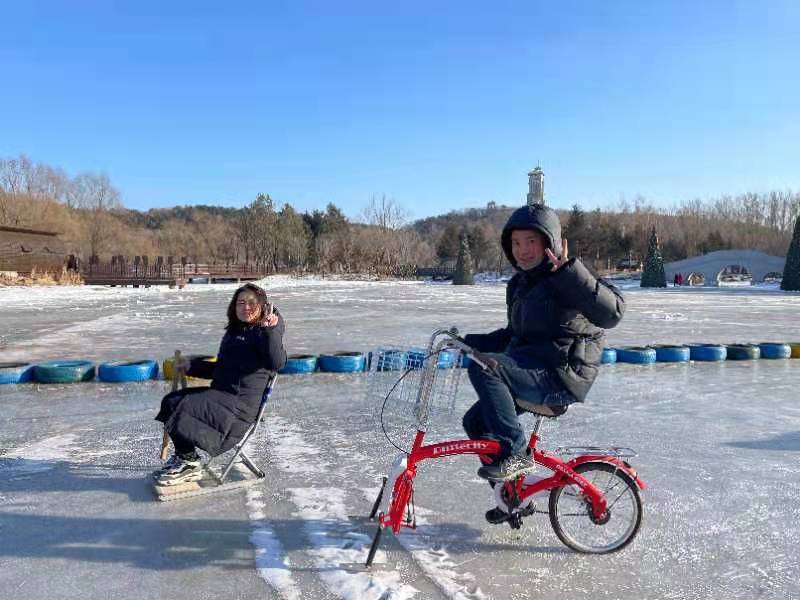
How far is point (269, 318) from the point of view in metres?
4.22

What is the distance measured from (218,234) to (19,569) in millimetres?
94376

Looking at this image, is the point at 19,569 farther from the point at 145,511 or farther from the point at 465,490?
the point at 465,490

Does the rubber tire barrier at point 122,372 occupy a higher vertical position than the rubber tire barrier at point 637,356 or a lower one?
higher

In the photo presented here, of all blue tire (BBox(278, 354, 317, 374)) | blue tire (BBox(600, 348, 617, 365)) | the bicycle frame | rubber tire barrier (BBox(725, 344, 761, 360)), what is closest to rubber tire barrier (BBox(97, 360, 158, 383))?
blue tire (BBox(278, 354, 317, 374))

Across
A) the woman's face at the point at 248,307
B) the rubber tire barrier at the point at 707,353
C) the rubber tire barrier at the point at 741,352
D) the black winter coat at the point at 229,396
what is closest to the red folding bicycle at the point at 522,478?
the black winter coat at the point at 229,396

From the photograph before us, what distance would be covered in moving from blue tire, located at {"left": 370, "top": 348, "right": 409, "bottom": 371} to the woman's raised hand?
101 centimetres

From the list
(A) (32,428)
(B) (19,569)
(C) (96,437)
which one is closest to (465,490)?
(B) (19,569)

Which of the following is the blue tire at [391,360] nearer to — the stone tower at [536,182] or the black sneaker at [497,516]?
the black sneaker at [497,516]

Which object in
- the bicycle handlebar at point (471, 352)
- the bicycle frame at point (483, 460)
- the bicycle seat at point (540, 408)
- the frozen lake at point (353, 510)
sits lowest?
the frozen lake at point (353, 510)

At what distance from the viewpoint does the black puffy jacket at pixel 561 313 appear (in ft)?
9.76

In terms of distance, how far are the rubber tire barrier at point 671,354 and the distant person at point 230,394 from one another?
792cm

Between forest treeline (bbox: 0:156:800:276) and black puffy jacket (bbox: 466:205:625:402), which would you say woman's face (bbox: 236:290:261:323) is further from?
forest treeline (bbox: 0:156:800:276)

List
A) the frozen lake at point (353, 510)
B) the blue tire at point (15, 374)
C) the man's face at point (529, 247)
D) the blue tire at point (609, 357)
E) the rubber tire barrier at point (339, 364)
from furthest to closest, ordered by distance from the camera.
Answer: the blue tire at point (609, 357), the rubber tire barrier at point (339, 364), the blue tire at point (15, 374), the man's face at point (529, 247), the frozen lake at point (353, 510)

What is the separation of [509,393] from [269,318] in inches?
73.7
